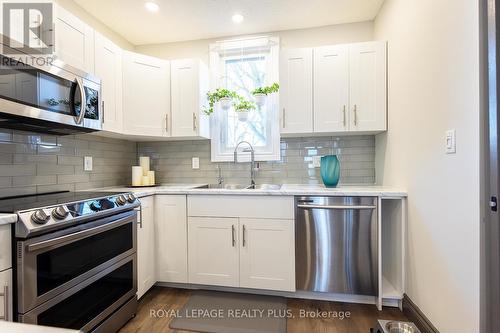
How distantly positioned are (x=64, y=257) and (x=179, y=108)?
1.70m

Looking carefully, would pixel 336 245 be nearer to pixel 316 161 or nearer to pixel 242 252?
pixel 242 252

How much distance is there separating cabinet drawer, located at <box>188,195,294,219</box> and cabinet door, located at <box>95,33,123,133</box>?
3.15ft

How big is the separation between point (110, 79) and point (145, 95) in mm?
357

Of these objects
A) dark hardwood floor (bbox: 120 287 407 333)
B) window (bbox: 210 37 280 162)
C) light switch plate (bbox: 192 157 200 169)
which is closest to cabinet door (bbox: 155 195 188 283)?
dark hardwood floor (bbox: 120 287 407 333)

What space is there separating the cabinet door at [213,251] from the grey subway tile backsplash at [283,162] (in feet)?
2.45

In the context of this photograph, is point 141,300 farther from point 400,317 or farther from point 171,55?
point 171,55

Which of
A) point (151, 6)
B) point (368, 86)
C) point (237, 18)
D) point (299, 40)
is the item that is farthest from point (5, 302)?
point (299, 40)

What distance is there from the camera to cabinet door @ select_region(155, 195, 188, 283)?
7.50ft

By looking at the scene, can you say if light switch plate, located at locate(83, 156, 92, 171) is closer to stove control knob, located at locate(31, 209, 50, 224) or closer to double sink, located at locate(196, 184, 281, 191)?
double sink, located at locate(196, 184, 281, 191)

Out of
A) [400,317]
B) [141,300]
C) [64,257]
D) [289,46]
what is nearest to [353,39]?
[289,46]

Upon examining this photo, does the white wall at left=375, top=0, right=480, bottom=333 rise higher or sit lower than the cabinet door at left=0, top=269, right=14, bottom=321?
higher

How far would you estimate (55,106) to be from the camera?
1.57 meters

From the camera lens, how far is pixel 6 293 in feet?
3.69

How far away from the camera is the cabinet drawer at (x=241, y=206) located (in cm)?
212
